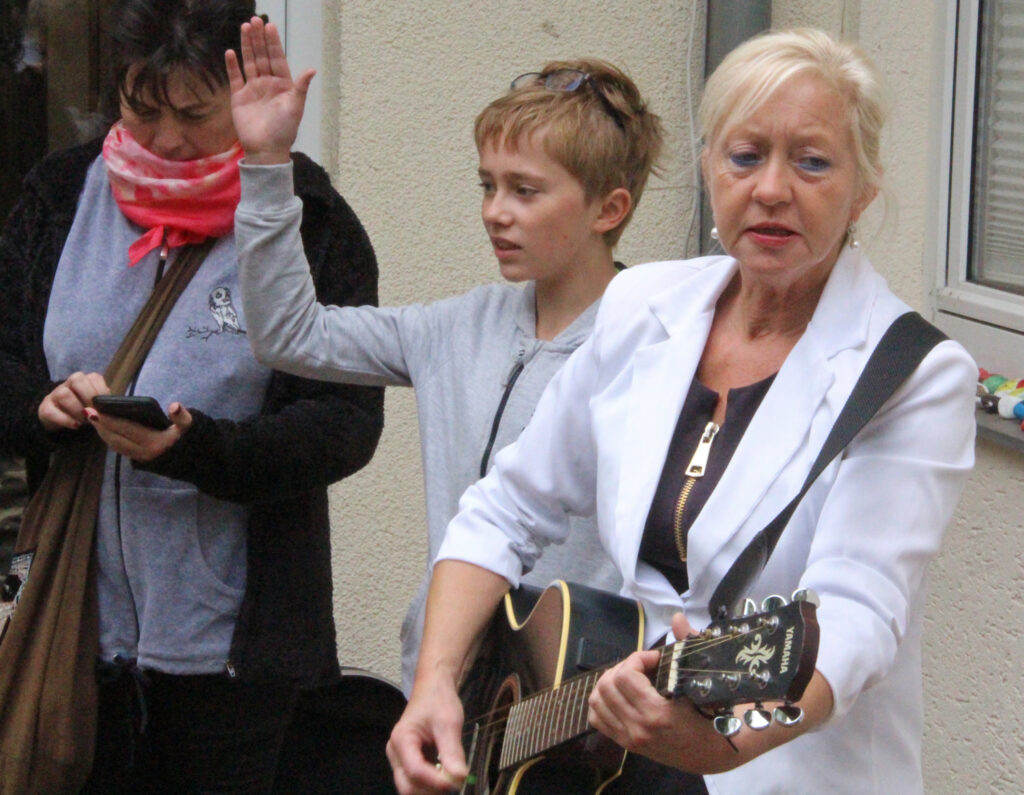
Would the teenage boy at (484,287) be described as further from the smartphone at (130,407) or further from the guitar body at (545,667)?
the guitar body at (545,667)

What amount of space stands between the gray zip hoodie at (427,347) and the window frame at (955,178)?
1008 millimetres

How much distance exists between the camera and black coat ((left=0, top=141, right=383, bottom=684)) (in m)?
2.35

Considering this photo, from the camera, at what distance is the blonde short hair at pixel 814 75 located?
67.4 inches

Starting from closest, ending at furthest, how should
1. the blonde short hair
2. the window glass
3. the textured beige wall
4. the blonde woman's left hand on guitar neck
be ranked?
the blonde woman's left hand on guitar neck < the blonde short hair < the window glass < the textured beige wall

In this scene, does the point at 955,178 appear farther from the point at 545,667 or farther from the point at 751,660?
the point at 751,660

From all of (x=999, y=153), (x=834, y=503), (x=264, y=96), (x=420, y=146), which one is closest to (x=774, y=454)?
(x=834, y=503)

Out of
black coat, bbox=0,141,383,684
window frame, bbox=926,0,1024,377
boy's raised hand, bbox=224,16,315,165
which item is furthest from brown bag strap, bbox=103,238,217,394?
window frame, bbox=926,0,1024,377

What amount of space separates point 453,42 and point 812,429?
2454 mm

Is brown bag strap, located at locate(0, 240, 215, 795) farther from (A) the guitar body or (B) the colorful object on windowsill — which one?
(B) the colorful object on windowsill

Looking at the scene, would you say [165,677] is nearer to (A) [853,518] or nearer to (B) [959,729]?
(A) [853,518]

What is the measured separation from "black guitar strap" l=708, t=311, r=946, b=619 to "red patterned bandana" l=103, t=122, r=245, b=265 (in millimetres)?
1243

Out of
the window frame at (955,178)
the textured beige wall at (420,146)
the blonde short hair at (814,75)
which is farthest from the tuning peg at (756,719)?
the textured beige wall at (420,146)

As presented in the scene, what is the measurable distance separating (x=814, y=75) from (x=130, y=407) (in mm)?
Result: 1127

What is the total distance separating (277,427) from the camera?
7.74ft
